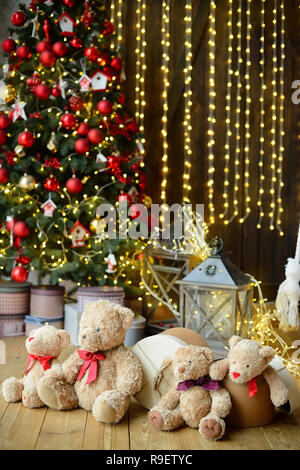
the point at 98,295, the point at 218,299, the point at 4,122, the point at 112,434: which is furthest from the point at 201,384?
the point at 4,122

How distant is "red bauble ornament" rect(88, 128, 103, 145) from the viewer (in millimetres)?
3223

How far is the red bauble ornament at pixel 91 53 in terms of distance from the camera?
10.7 feet

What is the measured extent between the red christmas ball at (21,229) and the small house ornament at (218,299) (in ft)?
3.53

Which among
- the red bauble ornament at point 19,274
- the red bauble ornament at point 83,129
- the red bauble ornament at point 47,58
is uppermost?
the red bauble ornament at point 47,58

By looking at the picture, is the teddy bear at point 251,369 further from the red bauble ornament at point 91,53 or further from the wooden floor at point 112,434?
the red bauble ornament at point 91,53

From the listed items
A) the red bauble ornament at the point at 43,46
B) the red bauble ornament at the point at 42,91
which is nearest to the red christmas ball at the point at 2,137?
the red bauble ornament at the point at 42,91

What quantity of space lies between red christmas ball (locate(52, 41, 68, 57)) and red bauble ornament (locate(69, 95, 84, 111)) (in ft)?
0.91

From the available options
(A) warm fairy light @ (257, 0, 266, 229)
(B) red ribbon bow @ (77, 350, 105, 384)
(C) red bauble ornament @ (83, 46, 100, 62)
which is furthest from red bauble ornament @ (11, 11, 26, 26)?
(B) red ribbon bow @ (77, 350, 105, 384)

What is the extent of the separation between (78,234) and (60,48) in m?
1.14
